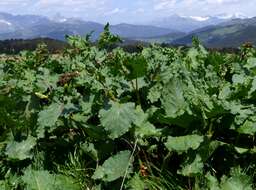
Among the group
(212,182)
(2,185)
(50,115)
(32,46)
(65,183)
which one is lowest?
(32,46)

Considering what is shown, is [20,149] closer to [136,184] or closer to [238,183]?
[136,184]

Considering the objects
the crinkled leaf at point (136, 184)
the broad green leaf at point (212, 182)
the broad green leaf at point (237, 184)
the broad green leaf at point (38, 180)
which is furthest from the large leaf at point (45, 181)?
the broad green leaf at point (237, 184)

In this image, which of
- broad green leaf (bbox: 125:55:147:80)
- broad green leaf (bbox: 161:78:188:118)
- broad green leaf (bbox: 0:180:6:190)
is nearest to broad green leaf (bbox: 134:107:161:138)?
broad green leaf (bbox: 161:78:188:118)

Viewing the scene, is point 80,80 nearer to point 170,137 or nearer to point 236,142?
point 170,137

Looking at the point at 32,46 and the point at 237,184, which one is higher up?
the point at 237,184

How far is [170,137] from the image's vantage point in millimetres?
4207

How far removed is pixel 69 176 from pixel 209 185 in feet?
4.80

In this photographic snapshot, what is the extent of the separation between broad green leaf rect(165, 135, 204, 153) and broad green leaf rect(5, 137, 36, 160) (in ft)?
5.33

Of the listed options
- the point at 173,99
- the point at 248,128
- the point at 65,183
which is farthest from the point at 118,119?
the point at 248,128

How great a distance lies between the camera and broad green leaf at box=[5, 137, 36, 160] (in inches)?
196

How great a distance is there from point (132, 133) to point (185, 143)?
70 cm

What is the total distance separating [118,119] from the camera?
4207 mm

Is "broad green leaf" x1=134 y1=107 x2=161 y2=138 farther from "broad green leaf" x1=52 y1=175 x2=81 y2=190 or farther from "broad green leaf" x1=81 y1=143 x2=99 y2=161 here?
"broad green leaf" x1=52 y1=175 x2=81 y2=190

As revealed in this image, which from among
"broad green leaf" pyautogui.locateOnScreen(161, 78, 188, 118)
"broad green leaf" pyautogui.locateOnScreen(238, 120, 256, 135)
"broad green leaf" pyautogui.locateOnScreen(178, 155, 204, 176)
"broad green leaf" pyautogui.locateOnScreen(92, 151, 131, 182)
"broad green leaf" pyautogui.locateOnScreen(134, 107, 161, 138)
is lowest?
"broad green leaf" pyautogui.locateOnScreen(92, 151, 131, 182)
